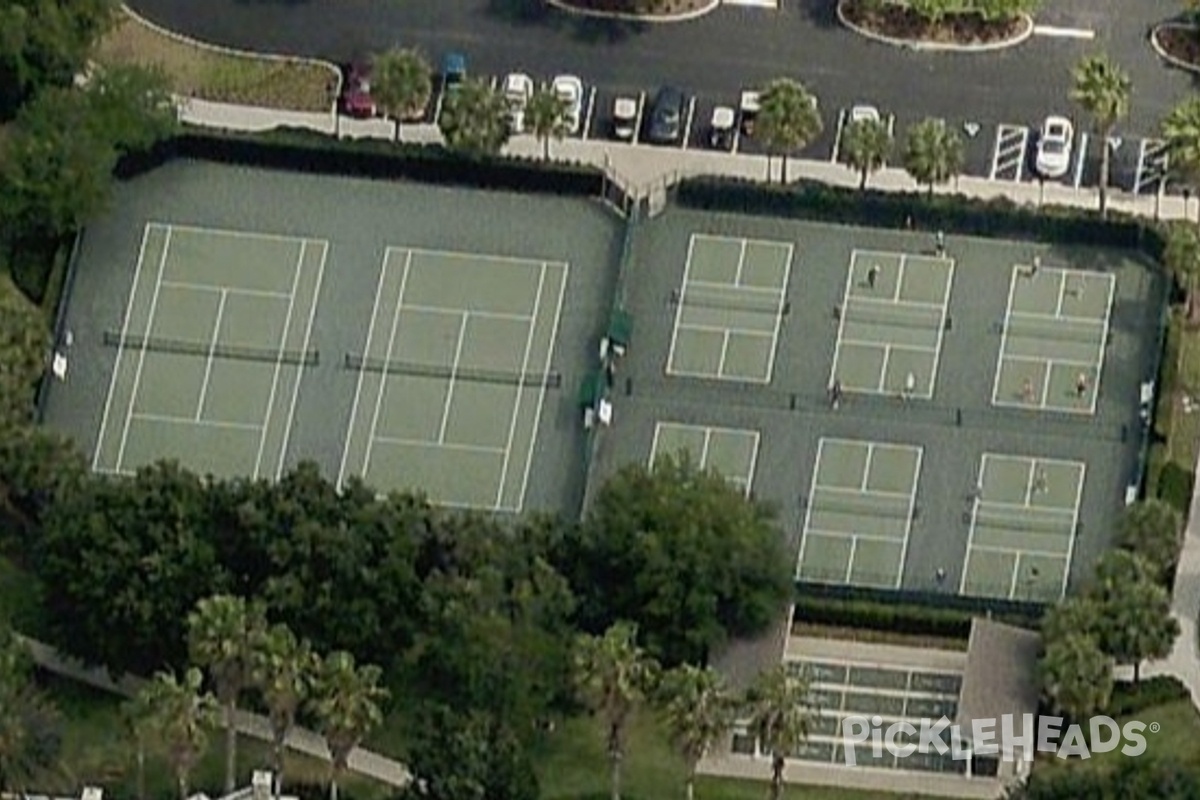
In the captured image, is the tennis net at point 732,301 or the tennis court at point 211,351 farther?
the tennis net at point 732,301

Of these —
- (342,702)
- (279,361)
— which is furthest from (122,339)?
(342,702)

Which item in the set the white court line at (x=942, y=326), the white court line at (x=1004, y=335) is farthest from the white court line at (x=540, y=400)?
the white court line at (x=1004, y=335)

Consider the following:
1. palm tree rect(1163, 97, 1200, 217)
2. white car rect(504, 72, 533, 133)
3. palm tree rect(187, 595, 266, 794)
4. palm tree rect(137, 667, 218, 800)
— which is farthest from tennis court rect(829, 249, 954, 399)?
palm tree rect(137, 667, 218, 800)

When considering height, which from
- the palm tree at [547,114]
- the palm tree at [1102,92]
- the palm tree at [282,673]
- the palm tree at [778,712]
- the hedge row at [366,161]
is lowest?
the palm tree at [282,673]

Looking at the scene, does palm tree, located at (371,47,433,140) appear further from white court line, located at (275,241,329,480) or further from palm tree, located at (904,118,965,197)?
palm tree, located at (904,118,965,197)

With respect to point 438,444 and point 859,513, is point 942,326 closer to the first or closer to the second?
point 859,513

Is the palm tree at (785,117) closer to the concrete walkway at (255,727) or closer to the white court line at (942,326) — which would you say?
the white court line at (942,326)

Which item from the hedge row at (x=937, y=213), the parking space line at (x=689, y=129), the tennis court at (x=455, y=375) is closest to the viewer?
the tennis court at (x=455, y=375)

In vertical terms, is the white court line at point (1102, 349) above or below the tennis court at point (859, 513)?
above
